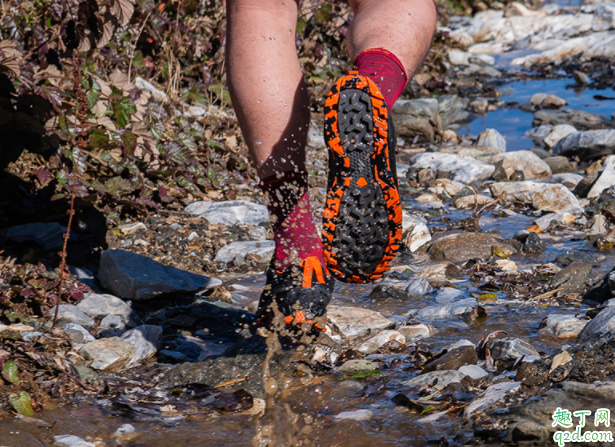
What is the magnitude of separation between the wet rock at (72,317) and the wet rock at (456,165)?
3.27m

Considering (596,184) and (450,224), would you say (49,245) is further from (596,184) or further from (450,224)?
(596,184)

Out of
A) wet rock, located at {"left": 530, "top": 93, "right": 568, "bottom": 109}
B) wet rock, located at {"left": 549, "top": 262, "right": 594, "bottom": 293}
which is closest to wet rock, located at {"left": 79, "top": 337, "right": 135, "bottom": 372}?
wet rock, located at {"left": 549, "top": 262, "right": 594, "bottom": 293}

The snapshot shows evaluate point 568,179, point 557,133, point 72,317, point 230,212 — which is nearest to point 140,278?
point 72,317

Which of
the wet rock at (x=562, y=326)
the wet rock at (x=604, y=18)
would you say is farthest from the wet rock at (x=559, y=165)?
the wet rock at (x=604, y=18)

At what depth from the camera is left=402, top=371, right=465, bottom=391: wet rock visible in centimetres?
189

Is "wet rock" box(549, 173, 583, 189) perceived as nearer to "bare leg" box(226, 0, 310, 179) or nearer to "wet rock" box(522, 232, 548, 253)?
"wet rock" box(522, 232, 548, 253)

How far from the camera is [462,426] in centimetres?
163

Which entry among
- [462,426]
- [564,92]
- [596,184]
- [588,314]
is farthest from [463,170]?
[564,92]

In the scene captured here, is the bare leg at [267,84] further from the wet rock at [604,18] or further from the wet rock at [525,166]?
the wet rock at [604,18]

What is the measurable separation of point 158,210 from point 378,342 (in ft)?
6.77

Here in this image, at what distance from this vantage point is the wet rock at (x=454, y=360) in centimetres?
202

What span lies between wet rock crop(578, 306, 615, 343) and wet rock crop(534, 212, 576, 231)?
5.84ft

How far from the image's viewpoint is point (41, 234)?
3.03 meters

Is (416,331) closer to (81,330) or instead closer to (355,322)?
(355,322)
